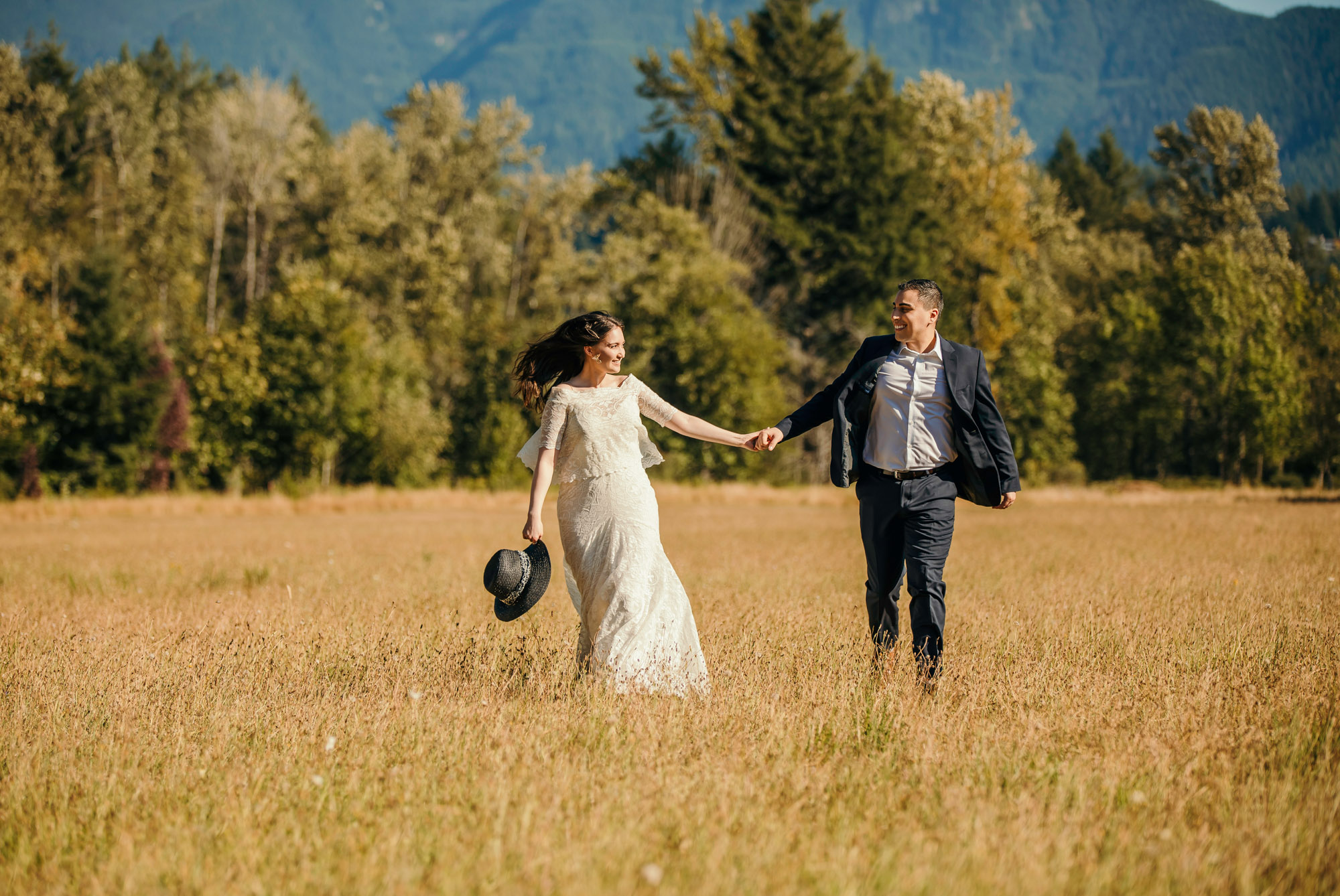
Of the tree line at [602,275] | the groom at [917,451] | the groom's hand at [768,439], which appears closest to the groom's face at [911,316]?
the groom at [917,451]

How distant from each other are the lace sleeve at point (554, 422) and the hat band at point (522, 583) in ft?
2.37

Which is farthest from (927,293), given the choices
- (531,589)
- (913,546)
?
(531,589)

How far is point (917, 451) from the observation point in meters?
6.62

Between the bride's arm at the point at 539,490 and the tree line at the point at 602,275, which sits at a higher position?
the tree line at the point at 602,275

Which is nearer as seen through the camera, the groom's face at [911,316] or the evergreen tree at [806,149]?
the groom's face at [911,316]

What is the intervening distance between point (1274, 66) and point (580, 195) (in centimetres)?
8291

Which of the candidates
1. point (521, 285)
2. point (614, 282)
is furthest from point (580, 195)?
point (614, 282)

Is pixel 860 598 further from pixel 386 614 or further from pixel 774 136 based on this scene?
pixel 774 136

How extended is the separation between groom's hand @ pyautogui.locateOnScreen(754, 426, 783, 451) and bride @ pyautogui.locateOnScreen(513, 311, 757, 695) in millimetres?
473

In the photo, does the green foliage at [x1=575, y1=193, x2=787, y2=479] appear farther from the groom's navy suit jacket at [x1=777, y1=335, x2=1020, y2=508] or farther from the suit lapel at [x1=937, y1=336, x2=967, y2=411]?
the suit lapel at [x1=937, y1=336, x2=967, y2=411]

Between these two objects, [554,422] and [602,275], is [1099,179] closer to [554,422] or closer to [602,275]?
[602,275]

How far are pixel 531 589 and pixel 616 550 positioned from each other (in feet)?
1.92

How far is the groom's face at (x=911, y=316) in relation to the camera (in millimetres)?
6598

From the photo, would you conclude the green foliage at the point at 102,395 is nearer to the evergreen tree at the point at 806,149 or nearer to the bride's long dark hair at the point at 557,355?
the evergreen tree at the point at 806,149
